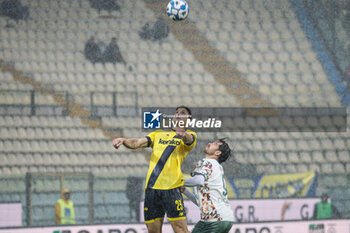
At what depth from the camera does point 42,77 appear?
33.2 ft

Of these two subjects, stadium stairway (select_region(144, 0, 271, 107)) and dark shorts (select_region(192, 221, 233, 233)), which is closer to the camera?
dark shorts (select_region(192, 221, 233, 233))

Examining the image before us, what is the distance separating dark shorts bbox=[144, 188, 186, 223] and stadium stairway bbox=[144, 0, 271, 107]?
5650 millimetres

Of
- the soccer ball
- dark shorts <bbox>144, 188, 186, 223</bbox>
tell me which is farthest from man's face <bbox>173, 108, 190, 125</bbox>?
the soccer ball

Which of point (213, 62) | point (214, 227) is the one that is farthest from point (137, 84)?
point (214, 227)

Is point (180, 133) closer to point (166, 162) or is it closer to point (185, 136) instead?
point (185, 136)

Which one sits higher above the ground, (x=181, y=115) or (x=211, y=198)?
(x=181, y=115)

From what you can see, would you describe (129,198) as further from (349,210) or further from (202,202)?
(202,202)

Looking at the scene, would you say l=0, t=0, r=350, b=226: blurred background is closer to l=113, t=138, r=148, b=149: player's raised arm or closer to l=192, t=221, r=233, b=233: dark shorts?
l=113, t=138, r=148, b=149: player's raised arm

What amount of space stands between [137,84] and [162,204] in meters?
Result: 5.37

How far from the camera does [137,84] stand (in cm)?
1034

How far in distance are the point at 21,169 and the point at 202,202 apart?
524cm

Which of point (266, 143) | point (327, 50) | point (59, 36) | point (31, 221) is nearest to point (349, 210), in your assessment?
point (266, 143)

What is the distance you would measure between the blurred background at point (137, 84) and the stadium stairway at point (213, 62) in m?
0.02

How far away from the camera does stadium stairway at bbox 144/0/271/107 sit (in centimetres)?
1071
